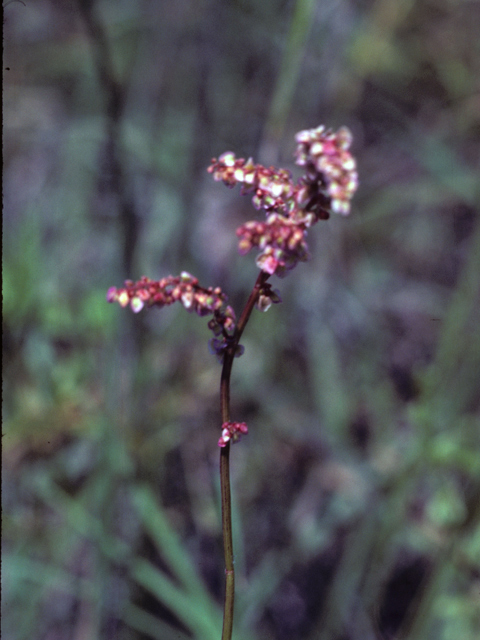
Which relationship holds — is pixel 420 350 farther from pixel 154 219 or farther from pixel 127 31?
pixel 127 31

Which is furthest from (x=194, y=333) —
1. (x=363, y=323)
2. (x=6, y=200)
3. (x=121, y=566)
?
(x=6, y=200)

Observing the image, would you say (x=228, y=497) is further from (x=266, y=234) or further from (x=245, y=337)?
(x=245, y=337)

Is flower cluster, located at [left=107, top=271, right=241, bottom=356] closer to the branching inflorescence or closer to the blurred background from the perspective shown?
the branching inflorescence

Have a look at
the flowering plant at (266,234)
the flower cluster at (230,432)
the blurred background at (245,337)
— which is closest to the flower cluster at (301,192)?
the flowering plant at (266,234)

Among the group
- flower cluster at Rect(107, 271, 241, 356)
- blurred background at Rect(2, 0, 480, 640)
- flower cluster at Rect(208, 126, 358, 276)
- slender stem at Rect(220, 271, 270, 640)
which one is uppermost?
blurred background at Rect(2, 0, 480, 640)

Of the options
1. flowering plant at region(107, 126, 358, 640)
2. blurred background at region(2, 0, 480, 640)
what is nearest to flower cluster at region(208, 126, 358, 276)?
flowering plant at region(107, 126, 358, 640)

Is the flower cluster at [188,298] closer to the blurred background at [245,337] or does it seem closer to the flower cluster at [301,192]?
the flower cluster at [301,192]
